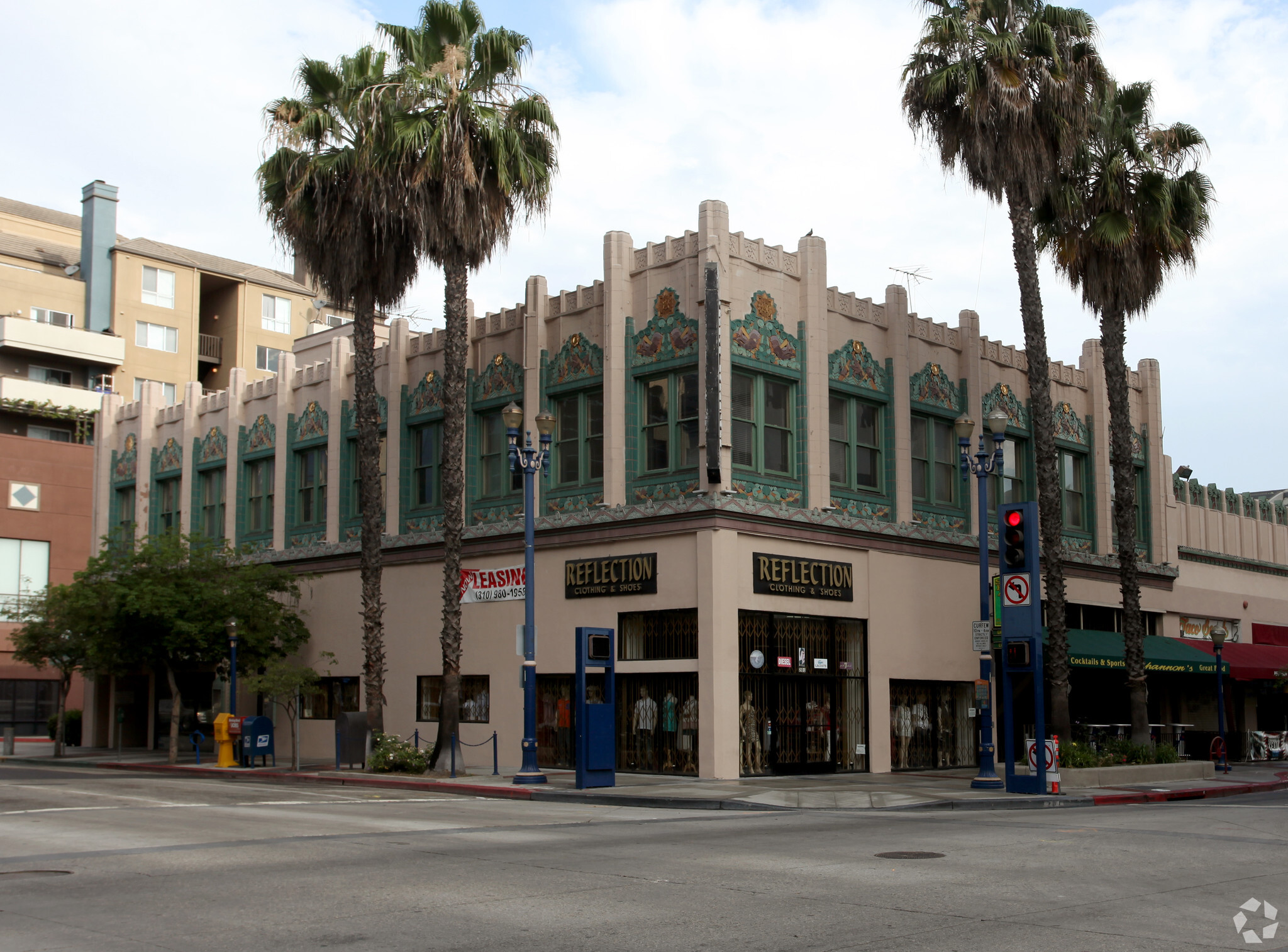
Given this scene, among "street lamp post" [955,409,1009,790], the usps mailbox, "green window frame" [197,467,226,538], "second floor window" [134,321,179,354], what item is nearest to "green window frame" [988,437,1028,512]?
"street lamp post" [955,409,1009,790]

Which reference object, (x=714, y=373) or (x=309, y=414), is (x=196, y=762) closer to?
(x=309, y=414)

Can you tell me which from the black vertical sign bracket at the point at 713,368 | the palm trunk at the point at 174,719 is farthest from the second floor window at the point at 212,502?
the black vertical sign bracket at the point at 713,368

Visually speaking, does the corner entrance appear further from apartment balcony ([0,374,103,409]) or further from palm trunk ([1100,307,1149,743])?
apartment balcony ([0,374,103,409])

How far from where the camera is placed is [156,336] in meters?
64.8

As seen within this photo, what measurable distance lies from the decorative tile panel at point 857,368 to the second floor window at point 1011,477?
16.3ft

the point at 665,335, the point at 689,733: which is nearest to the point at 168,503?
the point at 665,335

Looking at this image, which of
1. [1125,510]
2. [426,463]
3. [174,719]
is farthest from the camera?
[174,719]

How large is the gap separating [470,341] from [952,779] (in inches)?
620

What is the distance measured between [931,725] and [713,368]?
10.6m

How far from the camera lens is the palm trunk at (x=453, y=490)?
88.7 ft

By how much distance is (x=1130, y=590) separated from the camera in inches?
1136

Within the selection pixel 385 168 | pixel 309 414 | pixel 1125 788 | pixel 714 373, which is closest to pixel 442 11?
pixel 385 168

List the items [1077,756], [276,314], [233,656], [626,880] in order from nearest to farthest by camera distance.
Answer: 1. [626,880]
2. [1077,756]
3. [233,656]
4. [276,314]

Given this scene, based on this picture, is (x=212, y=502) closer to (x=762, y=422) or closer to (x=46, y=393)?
(x=762, y=422)
